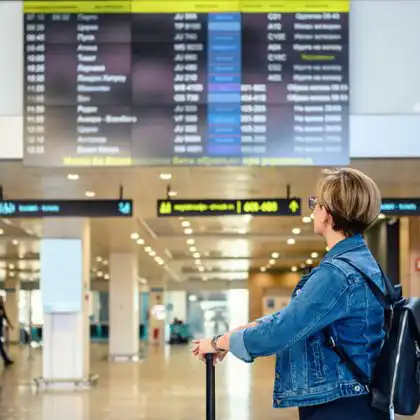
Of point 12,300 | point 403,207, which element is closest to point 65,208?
point 403,207

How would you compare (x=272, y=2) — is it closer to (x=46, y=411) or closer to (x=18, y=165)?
(x=18, y=165)

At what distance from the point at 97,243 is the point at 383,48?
14498 mm

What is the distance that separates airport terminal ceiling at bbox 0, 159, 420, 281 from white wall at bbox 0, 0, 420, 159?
0.42 m

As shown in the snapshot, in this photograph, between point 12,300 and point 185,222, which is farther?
point 12,300

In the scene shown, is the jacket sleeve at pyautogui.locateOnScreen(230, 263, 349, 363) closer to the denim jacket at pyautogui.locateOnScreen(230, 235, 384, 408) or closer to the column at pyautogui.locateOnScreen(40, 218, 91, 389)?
the denim jacket at pyautogui.locateOnScreen(230, 235, 384, 408)

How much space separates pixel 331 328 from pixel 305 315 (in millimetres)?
106

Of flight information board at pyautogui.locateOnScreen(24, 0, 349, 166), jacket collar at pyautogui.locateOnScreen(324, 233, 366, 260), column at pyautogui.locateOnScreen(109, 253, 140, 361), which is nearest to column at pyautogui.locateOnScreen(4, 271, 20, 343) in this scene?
column at pyautogui.locateOnScreen(109, 253, 140, 361)

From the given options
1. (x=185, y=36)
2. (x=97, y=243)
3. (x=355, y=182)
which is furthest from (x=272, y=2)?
(x=97, y=243)

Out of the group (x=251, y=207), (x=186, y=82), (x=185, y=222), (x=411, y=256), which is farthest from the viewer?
(x=185, y=222)

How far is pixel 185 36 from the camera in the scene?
24.5ft

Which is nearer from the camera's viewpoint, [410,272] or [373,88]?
[373,88]

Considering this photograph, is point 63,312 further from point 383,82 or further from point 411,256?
point 383,82

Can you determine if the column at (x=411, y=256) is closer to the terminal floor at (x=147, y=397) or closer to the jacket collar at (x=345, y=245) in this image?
the terminal floor at (x=147, y=397)

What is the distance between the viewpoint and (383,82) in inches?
306
